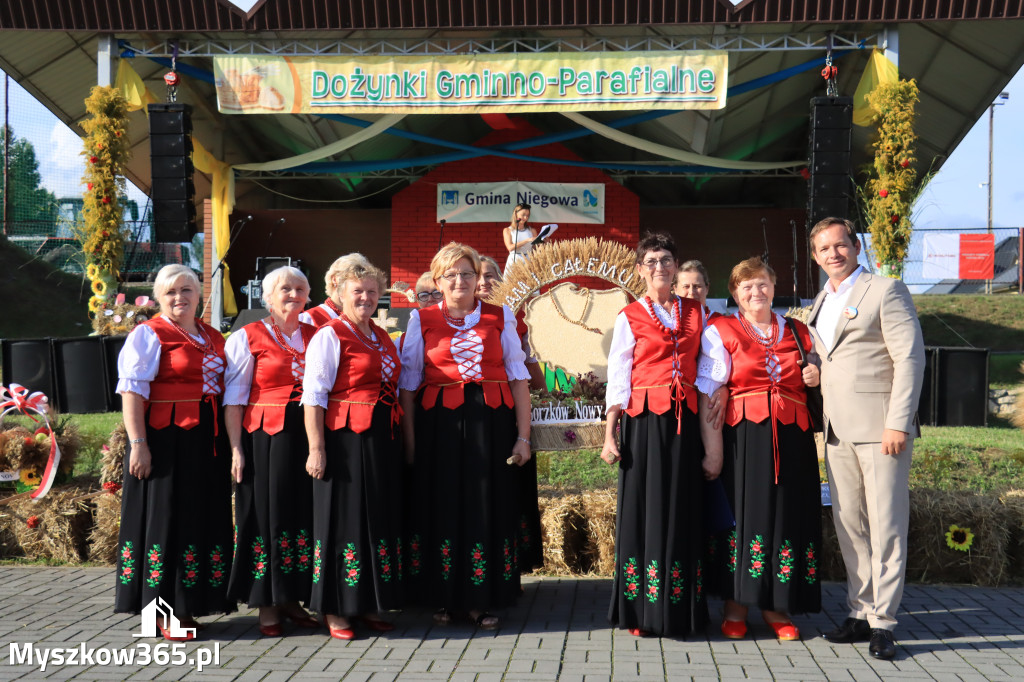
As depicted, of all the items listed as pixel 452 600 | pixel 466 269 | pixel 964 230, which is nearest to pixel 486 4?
pixel 466 269

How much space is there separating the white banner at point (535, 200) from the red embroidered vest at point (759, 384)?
33.5ft

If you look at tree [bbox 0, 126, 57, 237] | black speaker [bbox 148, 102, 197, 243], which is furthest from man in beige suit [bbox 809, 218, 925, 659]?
tree [bbox 0, 126, 57, 237]

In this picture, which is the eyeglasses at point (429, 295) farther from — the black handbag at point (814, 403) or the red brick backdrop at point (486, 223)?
the red brick backdrop at point (486, 223)

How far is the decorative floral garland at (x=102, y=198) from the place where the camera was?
959 centimetres

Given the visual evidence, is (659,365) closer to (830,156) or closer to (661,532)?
(661,532)

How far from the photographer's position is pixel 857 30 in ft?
32.9

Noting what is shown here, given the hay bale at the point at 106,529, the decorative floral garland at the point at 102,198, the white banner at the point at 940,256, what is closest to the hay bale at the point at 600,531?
the hay bale at the point at 106,529

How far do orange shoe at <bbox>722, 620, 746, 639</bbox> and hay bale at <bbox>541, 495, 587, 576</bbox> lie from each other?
1.30 metres

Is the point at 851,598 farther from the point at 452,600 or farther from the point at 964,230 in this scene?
the point at 964,230

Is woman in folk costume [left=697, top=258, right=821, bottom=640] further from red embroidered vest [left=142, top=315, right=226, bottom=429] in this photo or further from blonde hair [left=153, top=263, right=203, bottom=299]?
blonde hair [left=153, top=263, right=203, bottom=299]

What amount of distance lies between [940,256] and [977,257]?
84 centimetres

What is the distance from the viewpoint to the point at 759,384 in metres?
3.66

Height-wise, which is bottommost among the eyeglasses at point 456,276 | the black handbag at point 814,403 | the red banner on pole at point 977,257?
the black handbag at point 814,403

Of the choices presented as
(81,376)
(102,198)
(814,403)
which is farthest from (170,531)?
(102,198)
